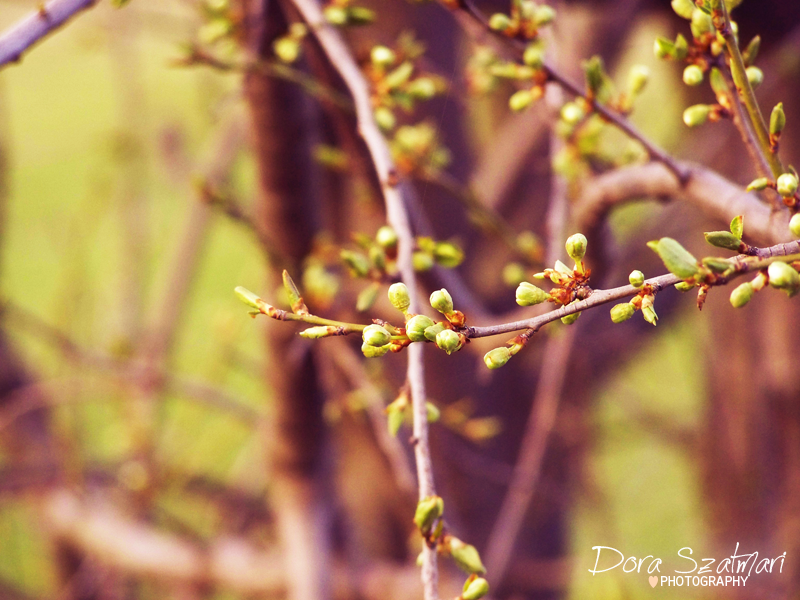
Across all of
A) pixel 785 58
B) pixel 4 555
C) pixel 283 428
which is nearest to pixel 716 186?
pixel 283 428

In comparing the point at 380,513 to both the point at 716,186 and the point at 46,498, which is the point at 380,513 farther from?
the point at 716,186

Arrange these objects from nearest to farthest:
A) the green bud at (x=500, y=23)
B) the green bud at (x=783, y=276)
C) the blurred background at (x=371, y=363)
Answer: the green bud at (x=783, y=276) < the green bud at (x=500, y=23) < the blurred background at (x=371, y=363)

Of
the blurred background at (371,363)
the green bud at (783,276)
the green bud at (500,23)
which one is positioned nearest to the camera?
the green bud at (783,276)

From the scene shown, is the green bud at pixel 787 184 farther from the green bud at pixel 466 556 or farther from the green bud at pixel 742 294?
the green bud at pixel 466 556

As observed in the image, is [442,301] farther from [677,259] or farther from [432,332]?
[677,259]

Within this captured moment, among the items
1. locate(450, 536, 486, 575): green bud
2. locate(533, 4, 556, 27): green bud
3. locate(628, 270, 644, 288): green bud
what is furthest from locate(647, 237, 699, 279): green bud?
locate(533, 4, 556, 27): green bud

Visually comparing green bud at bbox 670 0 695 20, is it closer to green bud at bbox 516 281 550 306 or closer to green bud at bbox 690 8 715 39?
green bud at bbox 690 8 715 39

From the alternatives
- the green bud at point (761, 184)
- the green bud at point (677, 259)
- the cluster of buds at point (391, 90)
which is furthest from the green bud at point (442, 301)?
the cluster of buds at point (391, 90)
